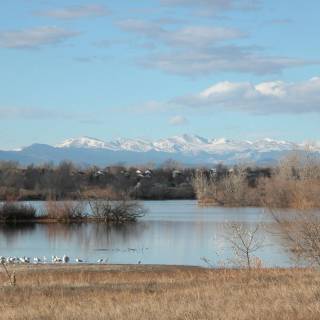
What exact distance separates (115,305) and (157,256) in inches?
1015

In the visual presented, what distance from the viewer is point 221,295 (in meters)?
13.4

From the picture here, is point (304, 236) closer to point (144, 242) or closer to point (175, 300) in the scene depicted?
point (175, 300)

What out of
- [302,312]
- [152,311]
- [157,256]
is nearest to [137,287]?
[152,311]

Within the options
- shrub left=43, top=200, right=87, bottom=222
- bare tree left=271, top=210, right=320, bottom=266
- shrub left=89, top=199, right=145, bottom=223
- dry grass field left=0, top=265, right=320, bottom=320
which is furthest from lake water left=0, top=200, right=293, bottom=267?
dry grass field left=0, top=265, right=320, bottom=320

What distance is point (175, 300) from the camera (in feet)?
42.4

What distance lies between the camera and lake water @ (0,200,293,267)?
1439 inches

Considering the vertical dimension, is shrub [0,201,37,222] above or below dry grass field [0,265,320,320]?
below

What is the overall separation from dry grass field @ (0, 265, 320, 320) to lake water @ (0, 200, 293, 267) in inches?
566

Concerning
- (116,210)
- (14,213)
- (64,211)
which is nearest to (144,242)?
(116,210)

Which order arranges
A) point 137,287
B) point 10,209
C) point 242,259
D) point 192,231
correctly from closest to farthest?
1. point 137,287
2. point 242,259
3. point 192,231
4. point 10,209

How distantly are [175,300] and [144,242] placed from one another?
33.3 m

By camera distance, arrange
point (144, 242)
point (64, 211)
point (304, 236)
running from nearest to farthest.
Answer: point (304, 236)
point (144, 242)
point (64, 211)

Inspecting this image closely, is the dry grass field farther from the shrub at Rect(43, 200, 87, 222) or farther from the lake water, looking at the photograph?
the shrub at Rect(43, 200, 87, 222)

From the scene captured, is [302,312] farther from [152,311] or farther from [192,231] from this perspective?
[192,231]
